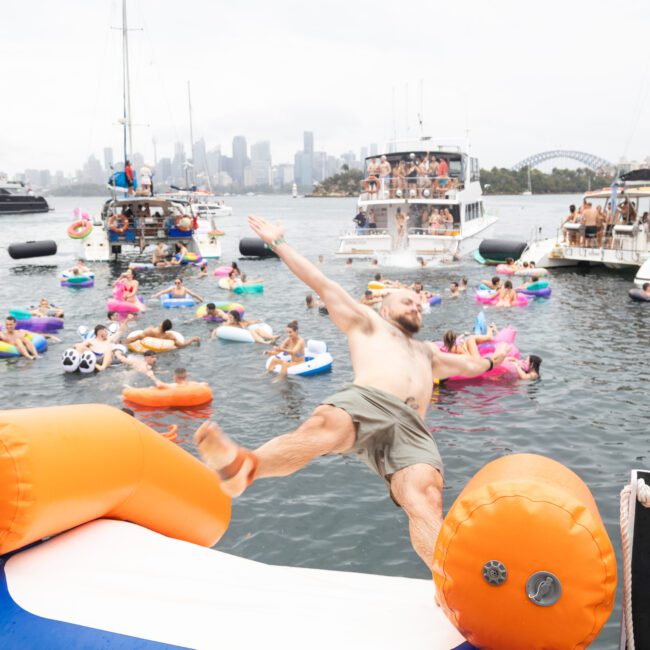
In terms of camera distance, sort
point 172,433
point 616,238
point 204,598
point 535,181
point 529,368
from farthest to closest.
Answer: point 535,181
point 616,238
point 529,368
point 172,433
point 204,598

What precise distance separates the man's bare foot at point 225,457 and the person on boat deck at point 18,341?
13.3 meters

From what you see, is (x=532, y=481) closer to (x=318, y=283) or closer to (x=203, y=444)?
(x=203, y=444)

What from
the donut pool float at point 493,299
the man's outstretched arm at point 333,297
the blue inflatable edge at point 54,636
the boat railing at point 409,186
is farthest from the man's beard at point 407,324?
the boat railing at point 409,186

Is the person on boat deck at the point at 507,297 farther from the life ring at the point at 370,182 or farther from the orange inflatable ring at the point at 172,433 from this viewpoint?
the orange inflatable ring at the point at 172,433

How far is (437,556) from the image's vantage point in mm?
2473

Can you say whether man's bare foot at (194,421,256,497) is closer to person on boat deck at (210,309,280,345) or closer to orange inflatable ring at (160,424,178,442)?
orange inflatable ring at (160,424,178,442)

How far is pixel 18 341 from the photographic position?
1506cm

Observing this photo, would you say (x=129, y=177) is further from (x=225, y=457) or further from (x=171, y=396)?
(x=225, y=457)

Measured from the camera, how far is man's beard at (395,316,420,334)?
4387 millimetres

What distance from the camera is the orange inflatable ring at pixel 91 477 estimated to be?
9.68 feet

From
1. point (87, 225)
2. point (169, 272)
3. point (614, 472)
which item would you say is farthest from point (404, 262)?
point (614, 472)

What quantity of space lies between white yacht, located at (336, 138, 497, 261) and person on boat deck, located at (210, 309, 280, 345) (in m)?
13.5

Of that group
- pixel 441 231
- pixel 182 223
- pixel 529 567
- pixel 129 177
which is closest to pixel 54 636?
pixel 529 567

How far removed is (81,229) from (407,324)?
105 ft
